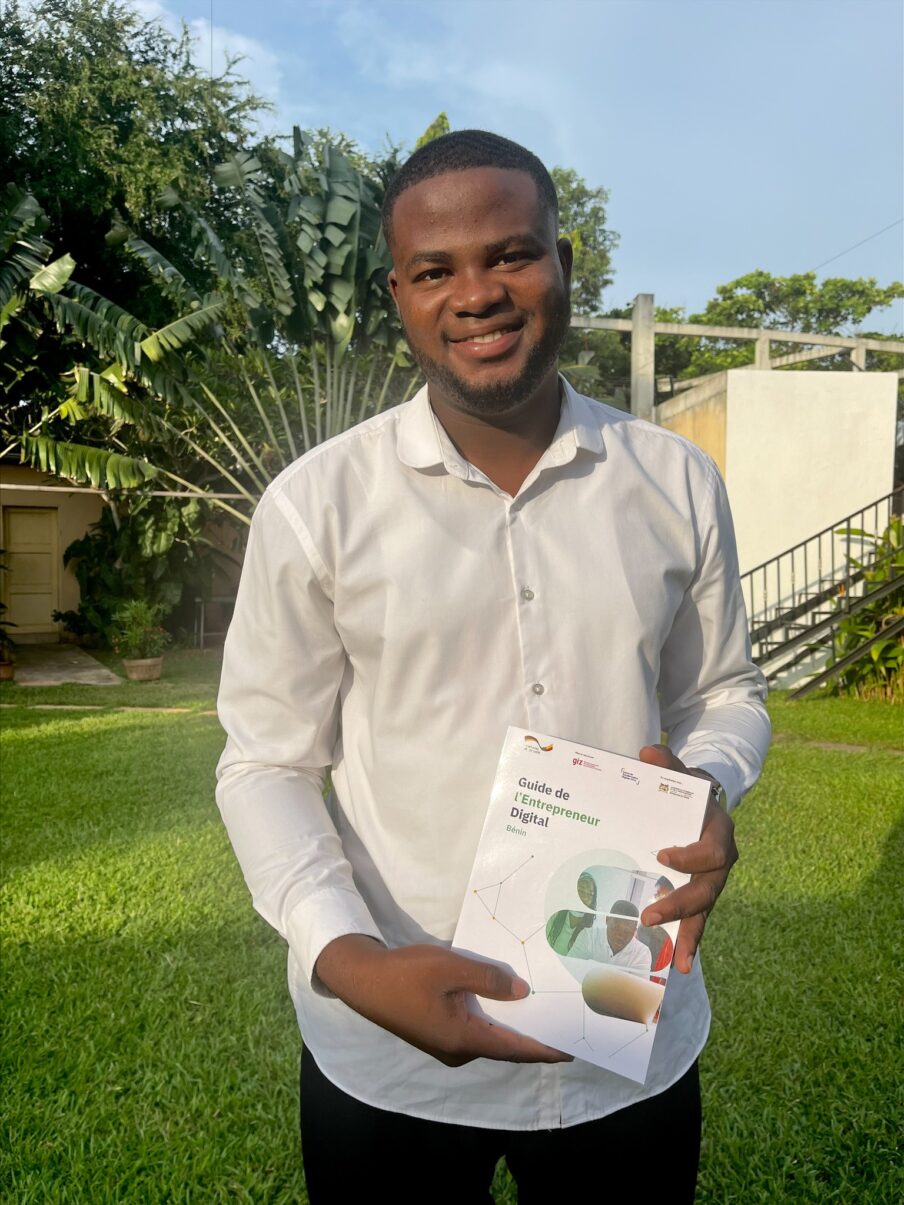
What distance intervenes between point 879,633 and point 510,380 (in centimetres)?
1015

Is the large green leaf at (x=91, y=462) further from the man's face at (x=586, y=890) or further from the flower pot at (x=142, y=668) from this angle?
the man's face at (x=586, y=890)

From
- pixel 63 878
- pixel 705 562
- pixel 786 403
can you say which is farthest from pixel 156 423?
pixel 705 562

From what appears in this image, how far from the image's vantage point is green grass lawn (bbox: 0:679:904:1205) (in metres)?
3.01

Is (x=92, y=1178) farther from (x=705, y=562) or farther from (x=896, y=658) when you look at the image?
(x=896, y=658)

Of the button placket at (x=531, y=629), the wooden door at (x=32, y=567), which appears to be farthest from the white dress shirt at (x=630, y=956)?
the wooden door at (x=32, y=567)

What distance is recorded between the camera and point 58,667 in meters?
14.3

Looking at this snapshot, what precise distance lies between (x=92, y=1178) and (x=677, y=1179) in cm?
224

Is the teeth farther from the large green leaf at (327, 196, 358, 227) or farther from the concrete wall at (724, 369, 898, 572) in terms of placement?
the concrete wall at (724, 369, 898, 572)

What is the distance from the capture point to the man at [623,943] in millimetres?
1191

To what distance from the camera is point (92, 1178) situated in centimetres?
295

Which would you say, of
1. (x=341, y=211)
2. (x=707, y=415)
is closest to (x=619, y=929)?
(x=341, y=211)

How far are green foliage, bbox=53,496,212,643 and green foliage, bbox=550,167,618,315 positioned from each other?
723 inches

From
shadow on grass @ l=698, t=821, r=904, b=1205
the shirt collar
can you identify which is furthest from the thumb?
shadow on grass @ l=698, t=821, r=904, b=1205

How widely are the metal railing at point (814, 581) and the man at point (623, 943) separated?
10492mm
